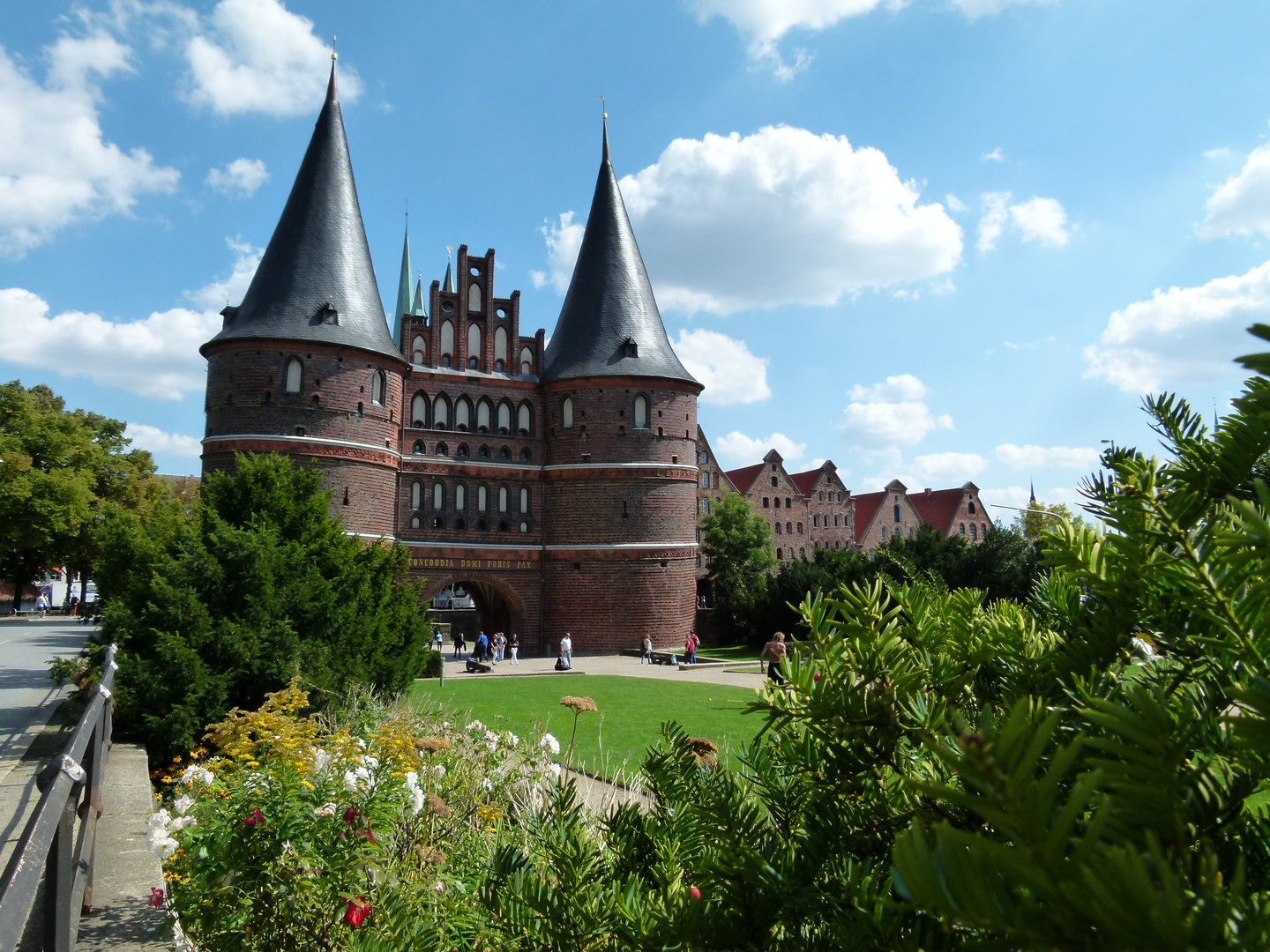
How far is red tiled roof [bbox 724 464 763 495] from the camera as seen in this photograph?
46.6 m

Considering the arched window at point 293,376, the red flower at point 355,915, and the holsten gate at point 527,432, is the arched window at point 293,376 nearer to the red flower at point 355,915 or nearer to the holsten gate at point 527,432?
the holsten gate at point 527,432

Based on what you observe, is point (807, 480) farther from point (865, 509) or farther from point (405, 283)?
point (405, 283)

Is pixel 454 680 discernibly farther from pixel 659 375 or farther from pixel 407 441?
pixel 659 375

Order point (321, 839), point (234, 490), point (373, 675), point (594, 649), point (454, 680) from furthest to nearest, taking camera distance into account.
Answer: point (594, 649) → point (454, 680) → point (234, 490) → point (373, 675) → point (321, 839)

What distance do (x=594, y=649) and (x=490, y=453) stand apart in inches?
275

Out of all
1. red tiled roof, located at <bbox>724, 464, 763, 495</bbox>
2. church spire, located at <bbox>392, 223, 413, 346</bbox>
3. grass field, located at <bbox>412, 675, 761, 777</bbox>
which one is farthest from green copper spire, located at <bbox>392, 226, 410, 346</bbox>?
grass field, located at <bbox>412, 675, 761, 777</bbox>

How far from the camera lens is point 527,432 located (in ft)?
91.0

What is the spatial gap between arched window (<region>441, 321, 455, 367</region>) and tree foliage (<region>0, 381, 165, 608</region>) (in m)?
13.5

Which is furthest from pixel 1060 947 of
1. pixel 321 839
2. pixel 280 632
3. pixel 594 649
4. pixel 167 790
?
pixel 594 649

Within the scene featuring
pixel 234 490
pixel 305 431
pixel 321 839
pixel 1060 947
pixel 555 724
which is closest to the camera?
pixel 1060 947

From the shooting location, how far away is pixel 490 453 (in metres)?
27.4

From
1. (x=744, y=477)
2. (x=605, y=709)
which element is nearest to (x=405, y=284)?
(x=744, y=477)

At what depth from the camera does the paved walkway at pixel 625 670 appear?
2038cm

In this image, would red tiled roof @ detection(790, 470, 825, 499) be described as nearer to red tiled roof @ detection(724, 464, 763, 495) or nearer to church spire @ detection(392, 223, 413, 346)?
red tiled roof @ detection(724, 464, 763, 495)
